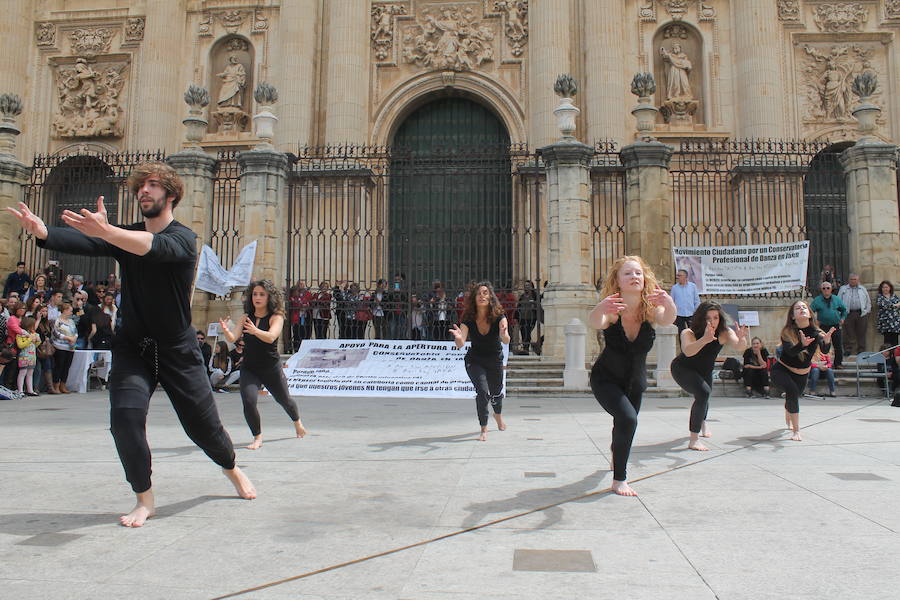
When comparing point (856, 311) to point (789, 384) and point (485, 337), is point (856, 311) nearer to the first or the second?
point (789, 384)

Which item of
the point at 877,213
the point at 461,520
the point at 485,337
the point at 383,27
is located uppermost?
the point at 383,27

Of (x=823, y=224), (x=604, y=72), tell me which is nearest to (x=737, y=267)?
(x=823, y=224)

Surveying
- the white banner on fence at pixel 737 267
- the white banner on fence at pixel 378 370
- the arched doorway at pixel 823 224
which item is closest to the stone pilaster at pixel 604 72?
the arched doorway at pixel 823 224

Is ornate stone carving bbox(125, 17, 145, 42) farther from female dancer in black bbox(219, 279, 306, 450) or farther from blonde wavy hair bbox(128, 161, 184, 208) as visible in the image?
blonde wavy hair bbox(128, 161, 184, 208)

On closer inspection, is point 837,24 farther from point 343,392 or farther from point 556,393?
point 343,392

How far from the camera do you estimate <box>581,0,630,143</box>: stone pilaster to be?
20078 mm

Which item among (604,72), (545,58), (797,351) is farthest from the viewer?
(545,58)

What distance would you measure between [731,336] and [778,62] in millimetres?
17432

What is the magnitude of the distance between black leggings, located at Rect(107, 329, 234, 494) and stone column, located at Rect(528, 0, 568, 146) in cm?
1740

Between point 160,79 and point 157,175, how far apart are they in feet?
67.0

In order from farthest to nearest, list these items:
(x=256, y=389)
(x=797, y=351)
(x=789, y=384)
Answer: (x=797, y=351) < (x=789, y=384) < (x=256, y=389)

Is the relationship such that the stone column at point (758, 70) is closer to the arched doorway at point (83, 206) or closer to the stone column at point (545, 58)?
the stone column at point (545, 58)

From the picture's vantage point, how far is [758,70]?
→ 2023cm

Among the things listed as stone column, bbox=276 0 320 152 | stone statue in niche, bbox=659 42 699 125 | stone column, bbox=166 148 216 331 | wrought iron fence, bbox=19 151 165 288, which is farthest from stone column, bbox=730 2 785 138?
wrought iron fence, bbox=19 151 165 288
